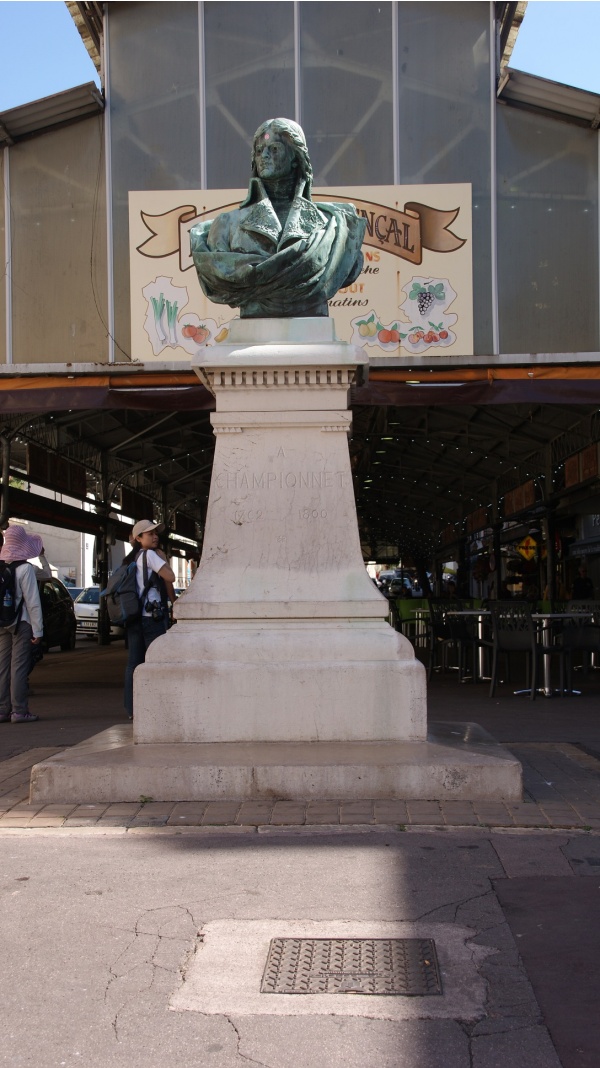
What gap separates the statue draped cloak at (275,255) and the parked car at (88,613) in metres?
22.1

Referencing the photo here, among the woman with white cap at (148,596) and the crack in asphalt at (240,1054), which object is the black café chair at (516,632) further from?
the crack in asphalt at (240,1054)

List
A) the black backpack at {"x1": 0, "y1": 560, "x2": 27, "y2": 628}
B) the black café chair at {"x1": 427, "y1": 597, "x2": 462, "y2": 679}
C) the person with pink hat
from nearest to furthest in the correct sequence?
the black backpack at {"x1": 0, "y1": 560, "x2": 27, "y2": 628}
the person with pink hat
the black café chair at {"x1": 427, "y1": 597, "x2": 462, "y2": 679}

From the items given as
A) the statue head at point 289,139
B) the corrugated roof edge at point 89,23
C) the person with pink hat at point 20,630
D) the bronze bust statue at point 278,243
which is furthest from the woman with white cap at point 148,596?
the corrugated roof edge at point 89,23

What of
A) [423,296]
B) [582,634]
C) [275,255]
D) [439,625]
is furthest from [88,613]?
[275,255]

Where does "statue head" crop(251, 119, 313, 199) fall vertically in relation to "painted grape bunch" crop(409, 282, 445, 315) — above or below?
below

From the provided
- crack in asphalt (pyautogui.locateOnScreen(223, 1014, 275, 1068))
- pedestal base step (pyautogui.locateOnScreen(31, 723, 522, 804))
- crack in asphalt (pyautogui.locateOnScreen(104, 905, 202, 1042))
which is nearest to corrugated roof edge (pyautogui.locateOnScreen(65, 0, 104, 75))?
pedestal base step (pyautogui.locateOnScreen(31, 723, 522, 804))

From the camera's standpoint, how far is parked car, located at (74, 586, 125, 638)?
94.9 ft

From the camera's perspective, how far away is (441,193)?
12922 mm

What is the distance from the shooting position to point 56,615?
23234mm

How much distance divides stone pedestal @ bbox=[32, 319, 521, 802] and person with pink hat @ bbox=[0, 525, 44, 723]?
9.85 ft

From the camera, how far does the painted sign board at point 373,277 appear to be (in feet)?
41.7

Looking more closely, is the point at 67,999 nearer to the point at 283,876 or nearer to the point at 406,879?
the point at 283,876

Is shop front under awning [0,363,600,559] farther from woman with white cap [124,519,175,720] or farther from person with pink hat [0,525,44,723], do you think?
woman with white cap [124,519,175,720]

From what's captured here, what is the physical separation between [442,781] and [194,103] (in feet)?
34.6
